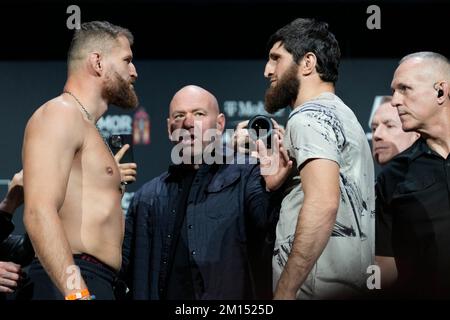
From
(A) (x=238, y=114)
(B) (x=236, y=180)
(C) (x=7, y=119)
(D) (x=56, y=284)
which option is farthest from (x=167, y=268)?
(C) (x=7, y=119)

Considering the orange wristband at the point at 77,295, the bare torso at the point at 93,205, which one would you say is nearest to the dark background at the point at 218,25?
the bare torso at the point at 93,205

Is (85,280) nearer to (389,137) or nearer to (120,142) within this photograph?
(120,142)

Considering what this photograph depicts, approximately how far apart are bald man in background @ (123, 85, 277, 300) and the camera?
282mm

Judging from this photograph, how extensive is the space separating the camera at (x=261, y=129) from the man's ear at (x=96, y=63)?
1.72 feet

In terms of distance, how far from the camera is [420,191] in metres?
2.53

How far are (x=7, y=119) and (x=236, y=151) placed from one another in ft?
5.02

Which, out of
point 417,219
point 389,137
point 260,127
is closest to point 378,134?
point 389,137

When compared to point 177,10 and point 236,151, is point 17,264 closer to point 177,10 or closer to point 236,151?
point 236,151

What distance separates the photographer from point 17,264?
2506mm

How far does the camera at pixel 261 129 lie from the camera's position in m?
2.41

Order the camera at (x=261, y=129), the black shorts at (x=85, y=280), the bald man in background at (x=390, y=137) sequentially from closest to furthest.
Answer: the black shorts at (x=85, y=280)
the camera at (x=261, y=129)
the bald man in background at (x=390, y=137)

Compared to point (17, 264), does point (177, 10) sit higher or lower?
higher

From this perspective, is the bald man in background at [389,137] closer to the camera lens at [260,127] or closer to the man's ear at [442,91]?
the man's ear at [442,91]

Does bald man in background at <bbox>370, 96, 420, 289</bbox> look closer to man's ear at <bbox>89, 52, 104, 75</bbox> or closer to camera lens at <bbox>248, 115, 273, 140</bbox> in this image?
camera lens at <bbox>248, 115, 273, 140</bbox>
